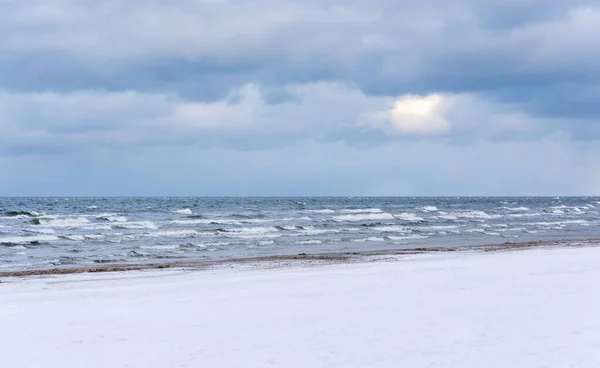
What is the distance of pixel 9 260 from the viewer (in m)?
24.5

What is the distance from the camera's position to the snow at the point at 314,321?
27.1 ft

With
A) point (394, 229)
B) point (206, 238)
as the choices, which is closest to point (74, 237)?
point (206, 238)

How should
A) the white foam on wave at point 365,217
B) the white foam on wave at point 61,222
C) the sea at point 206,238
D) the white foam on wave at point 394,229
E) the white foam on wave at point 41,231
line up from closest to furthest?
1. the sea at point 206,238
2. the white foam on wave at point 41,231
3. the white foam on wave at point 394,229
4. the white foam on wave at point 61,222
5. the white foam on wave at point 365,217

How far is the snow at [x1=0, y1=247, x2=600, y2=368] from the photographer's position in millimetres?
8250

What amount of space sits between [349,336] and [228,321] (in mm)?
2167

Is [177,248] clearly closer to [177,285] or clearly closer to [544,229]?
[177,285]

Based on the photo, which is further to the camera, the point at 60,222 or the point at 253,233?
the point at 60,222

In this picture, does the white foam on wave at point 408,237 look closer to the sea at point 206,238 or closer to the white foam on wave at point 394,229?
the sea at point 206,238

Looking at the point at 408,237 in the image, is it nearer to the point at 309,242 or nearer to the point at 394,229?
the point at 394,229

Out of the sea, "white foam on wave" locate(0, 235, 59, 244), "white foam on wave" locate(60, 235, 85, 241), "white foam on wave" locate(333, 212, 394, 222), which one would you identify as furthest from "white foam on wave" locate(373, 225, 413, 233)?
"white foam on wave" locate(0, 235, 59, 244)

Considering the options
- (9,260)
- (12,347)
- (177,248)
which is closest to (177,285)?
(12,347)

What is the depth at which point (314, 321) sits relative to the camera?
33.9 feet

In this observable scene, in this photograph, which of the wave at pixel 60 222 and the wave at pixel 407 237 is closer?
the wave at pixel 407 237

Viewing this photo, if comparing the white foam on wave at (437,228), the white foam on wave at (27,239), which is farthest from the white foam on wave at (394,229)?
the white foam on wave at (27,239)
